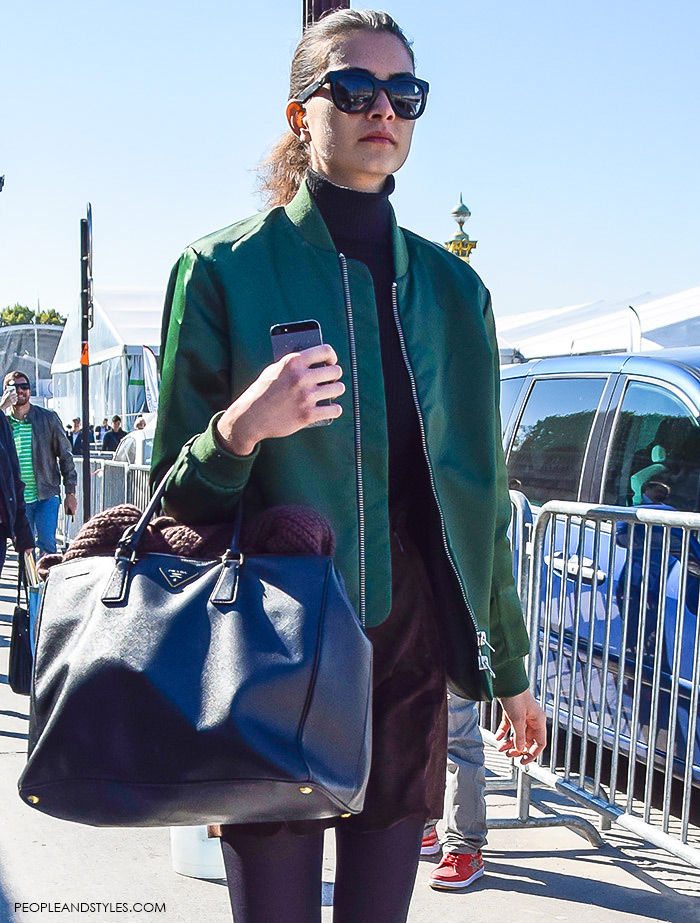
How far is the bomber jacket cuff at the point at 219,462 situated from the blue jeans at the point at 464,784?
2.47 meters

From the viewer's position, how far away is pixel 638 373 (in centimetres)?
512

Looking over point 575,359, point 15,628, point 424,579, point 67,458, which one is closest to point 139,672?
point 424,579

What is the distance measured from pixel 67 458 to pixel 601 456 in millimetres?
5416

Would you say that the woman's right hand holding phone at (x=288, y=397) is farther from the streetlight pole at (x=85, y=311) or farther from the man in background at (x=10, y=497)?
the streetlight pole at (x=85, y=311)

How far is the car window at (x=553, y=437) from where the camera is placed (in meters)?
5.36

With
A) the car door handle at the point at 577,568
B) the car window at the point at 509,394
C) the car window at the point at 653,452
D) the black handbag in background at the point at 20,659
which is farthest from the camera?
the car window at the point at 509,394

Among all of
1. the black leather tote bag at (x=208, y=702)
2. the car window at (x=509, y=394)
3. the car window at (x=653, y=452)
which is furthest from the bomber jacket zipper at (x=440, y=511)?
the car window at (x=509, y=394)

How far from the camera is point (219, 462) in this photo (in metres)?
1.52

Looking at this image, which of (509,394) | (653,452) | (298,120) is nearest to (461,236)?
(509,394)

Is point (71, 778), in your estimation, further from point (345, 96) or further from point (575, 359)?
point (575, 359)

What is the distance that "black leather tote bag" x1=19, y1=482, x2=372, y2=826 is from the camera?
1334 mm

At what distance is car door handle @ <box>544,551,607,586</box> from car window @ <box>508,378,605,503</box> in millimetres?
594

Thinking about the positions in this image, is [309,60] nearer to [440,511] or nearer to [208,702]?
[440,511]

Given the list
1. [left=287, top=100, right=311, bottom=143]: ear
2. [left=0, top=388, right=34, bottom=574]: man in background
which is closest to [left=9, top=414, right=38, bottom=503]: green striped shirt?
[left=0, top=388, right=34, bottom=574]: man in background
